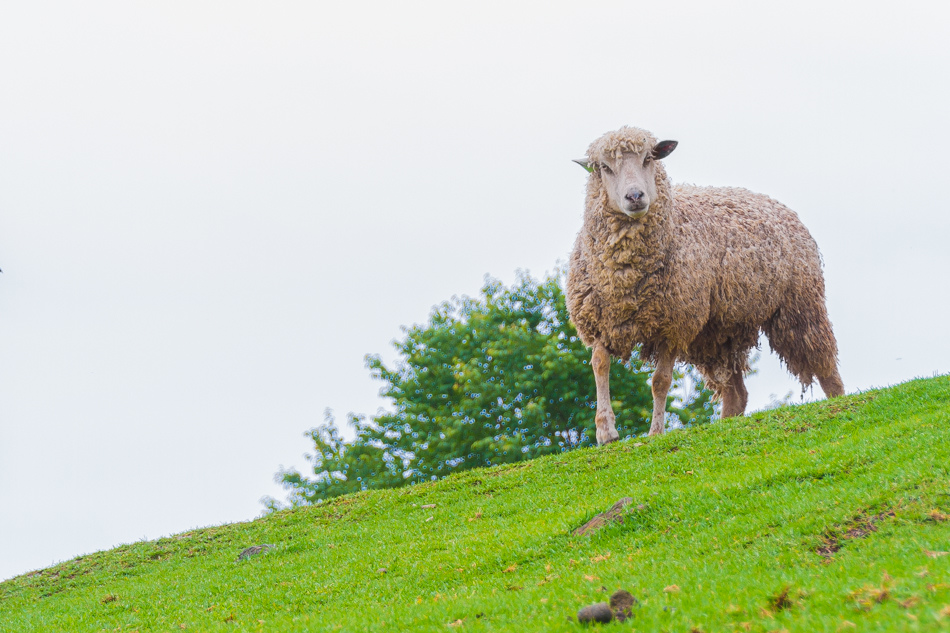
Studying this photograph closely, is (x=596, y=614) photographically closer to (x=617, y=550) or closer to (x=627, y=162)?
(x=617, y=550)

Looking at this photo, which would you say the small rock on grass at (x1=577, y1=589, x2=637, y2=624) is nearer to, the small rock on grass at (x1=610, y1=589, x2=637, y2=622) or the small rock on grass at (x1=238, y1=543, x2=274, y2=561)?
the small rock on grass at (x1=610, y1=589, x2=637, y2=622)

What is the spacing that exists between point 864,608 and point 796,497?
12.2 feet

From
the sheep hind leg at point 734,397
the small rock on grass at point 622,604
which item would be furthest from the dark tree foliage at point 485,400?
the small rock on grass at point 622,604

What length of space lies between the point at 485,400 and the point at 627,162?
1376cm

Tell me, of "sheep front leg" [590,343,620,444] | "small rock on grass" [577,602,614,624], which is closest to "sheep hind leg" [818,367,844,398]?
"sheep front leg" [590,343,620,444]

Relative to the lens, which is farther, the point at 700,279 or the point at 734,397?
the point at 734,397

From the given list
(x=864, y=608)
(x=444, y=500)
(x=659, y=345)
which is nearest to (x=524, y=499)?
(x=444, y=500)

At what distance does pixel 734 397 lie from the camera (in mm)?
18062

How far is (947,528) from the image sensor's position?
720 cm

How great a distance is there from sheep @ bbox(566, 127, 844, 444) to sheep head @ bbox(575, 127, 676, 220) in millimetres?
19

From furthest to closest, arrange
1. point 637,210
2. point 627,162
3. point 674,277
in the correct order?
1. point 674,277
2. point 627,162
3. point 637,210

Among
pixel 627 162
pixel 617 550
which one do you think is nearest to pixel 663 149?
pixel 627 162

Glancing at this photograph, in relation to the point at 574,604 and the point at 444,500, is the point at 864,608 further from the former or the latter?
the point at 444,500

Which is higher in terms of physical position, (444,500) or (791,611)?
(444,500)
